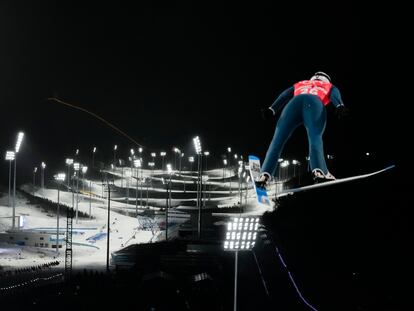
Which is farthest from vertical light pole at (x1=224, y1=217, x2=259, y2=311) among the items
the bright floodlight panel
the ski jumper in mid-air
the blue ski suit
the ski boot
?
the blue ski suit

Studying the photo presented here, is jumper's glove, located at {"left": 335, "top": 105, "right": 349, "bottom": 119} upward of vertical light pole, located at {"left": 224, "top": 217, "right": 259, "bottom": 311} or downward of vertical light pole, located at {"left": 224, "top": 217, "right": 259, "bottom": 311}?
upward

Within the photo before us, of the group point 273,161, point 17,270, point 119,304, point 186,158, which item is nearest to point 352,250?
point 119,304

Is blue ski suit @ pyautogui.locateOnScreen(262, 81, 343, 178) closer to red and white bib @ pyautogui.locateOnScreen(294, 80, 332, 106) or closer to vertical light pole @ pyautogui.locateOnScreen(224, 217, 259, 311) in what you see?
red and white bib @ pyautogui.locateOnScreen(294, 80, 332, 106)

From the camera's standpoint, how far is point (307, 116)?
13.3 m

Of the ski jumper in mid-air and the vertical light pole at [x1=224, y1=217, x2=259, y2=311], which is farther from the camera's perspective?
the ski jumper in mid-air

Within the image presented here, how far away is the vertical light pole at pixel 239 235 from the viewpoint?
1280 centimetres

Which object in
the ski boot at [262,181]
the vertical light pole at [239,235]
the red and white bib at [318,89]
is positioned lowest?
the vertical light pole at [239,235]

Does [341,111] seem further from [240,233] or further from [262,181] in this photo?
[240,233]

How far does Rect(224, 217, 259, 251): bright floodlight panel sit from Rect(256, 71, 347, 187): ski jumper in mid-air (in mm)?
1153

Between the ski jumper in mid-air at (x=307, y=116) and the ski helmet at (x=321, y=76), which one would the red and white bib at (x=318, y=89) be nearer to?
the ski jumper in mid-air at (x=307, y=116)

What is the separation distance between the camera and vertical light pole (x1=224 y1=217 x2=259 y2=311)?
42.0 ft

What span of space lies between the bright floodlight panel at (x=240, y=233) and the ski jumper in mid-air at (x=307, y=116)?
115 centimetres

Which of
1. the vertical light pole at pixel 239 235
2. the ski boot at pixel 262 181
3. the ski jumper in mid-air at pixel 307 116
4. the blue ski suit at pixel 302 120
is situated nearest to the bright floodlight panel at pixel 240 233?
the vertical light pole at pixel 239 235

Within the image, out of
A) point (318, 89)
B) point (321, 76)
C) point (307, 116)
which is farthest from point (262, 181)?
point (321, 76)
